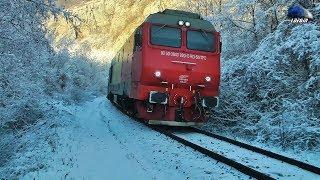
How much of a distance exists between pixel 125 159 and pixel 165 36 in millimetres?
6207

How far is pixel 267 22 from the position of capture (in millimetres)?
17438

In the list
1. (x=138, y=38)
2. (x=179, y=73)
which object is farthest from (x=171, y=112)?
(x=138, y=38)

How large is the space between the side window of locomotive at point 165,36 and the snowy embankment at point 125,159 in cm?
277

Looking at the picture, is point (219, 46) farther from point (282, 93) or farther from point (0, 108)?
point (0, 108)

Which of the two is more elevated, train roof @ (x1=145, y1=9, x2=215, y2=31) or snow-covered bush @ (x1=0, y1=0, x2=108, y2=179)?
train roof @ (x1=145, y1=9, x2=215, y2=31)

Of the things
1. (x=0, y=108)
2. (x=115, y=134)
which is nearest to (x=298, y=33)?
(x=115, y=134)

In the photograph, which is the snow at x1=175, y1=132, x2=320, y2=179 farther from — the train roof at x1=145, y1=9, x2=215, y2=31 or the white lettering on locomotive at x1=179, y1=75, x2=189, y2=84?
the train roof at x1=145, y1=9, x2=215, y2=31

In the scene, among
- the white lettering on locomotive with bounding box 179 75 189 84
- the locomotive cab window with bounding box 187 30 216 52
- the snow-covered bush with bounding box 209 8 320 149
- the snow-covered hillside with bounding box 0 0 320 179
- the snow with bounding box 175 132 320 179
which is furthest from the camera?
the locomotive cab window with bounding box 187 30 216 52

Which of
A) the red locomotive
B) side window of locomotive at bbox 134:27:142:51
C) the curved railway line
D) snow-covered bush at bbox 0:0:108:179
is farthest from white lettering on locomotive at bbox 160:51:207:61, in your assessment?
snow-covered bush at bbox 0:0:108:179

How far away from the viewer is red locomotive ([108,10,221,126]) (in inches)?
557

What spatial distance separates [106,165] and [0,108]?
4.24m

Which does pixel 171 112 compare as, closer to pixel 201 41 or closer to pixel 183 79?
pixel 183 79

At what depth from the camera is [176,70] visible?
1426cm

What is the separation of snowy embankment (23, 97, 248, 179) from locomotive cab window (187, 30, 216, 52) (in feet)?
10.2
